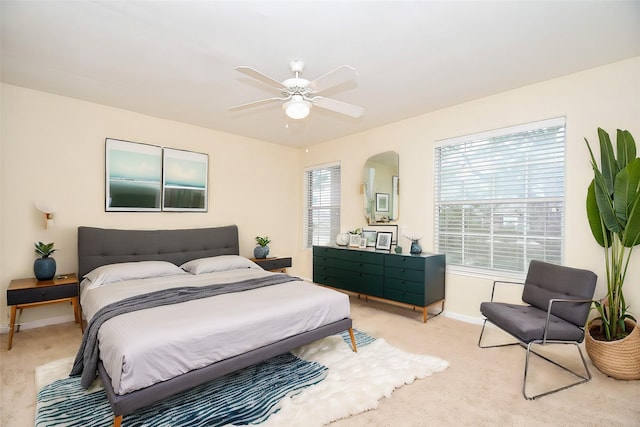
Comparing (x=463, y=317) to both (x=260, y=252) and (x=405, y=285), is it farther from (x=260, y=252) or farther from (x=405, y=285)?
(x=260, y=252)

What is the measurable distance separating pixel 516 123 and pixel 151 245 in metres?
4.77

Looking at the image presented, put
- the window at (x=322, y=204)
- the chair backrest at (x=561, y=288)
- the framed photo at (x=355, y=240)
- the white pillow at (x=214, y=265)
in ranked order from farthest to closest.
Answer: the window at (x=322, y=204), the framed photo at (x=355, y=240), the white pillow at (x=214, y=265), the chair backrest at (x=561, y=288)

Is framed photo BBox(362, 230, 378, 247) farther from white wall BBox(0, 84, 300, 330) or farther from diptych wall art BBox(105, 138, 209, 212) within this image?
diptych wall art BBox(105, 138, 209, 212)

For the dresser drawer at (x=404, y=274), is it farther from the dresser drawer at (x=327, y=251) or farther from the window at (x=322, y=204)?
the window at (x=322, y=204)

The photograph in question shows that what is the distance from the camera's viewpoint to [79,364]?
2.41 m

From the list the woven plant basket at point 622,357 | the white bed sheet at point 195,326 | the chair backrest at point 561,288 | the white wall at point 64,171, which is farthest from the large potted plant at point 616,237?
the white wall at point 64,171

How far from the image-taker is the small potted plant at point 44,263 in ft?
10.9

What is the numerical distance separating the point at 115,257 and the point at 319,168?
11.7ft

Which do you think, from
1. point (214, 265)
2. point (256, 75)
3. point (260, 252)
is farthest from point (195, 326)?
point (260, 252)

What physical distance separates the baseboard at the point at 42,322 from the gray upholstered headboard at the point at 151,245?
64 centimetres

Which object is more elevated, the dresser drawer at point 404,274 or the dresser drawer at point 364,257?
the dresser drawer at point 364,257

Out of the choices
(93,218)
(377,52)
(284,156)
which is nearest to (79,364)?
(93,218)

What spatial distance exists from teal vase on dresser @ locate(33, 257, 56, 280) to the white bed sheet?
0.62m

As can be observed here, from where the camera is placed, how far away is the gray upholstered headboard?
367cm
